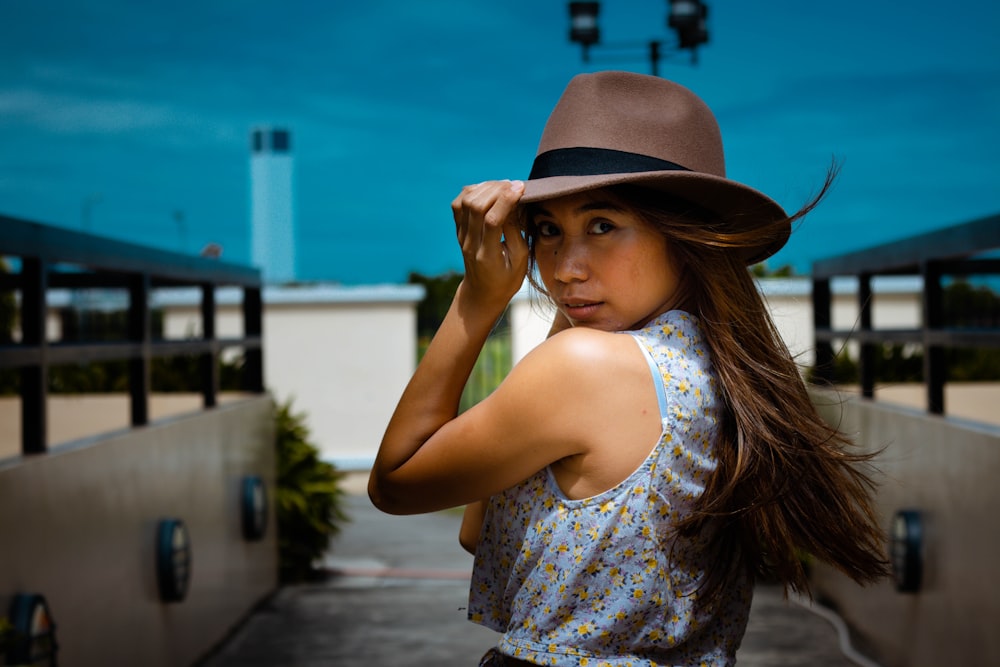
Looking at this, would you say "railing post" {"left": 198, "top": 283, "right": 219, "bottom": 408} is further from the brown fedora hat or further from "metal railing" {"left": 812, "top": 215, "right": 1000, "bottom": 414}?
the brown fedora hat

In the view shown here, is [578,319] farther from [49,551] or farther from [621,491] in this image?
[49,551]

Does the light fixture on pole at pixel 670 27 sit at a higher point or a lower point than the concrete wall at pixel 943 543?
higher

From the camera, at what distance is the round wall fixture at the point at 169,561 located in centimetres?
488

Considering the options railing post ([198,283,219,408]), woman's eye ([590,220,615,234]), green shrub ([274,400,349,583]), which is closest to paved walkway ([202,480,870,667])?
green shrub ([274,400,349,583])

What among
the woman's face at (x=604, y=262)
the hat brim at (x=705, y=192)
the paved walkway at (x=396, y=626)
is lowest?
the paved walkway at (x=396, y=626)

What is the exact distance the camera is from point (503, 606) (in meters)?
1.62

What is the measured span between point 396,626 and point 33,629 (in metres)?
3.45

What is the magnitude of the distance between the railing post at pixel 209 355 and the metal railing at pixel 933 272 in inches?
132

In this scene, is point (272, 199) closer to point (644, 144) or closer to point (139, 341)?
point (139, 341)

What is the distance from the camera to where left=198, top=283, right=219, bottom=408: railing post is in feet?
21.1

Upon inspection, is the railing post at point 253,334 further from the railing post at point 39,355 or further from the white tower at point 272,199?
the white tower at point 272,199

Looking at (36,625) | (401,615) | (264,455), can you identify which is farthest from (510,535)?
(264,455)

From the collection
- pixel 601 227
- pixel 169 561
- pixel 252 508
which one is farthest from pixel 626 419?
pixel 252 508

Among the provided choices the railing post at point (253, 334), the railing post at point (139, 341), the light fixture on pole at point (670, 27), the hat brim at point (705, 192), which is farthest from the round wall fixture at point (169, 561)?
the light fixture on pole at point (670, 27)
